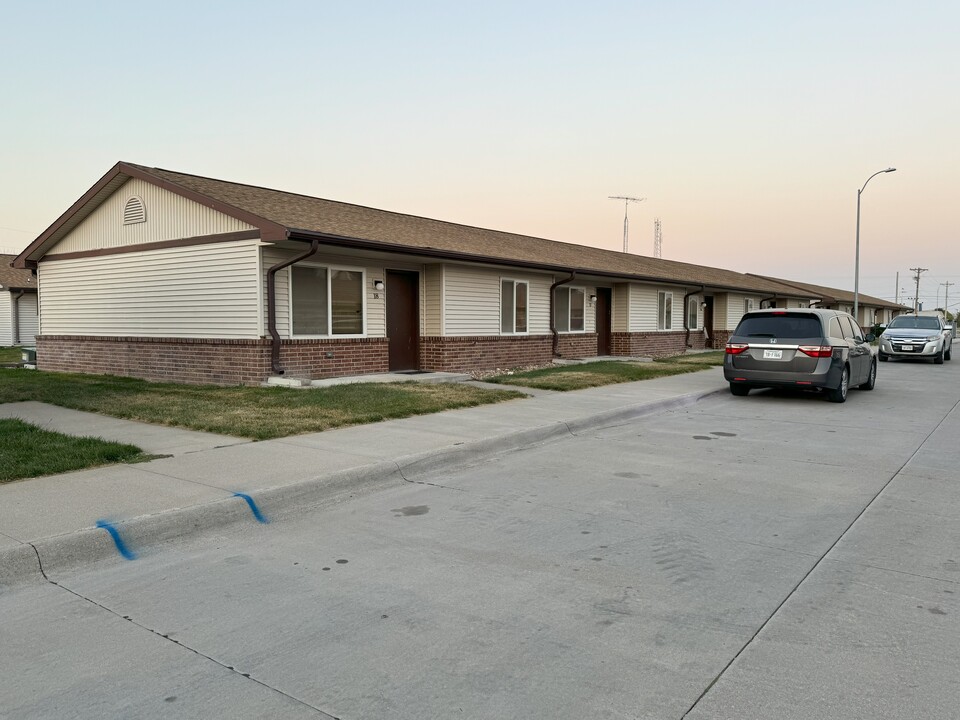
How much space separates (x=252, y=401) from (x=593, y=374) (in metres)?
8.38

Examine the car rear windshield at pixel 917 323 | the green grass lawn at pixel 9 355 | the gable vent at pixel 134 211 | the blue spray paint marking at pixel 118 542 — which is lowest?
the blue spray paint marking at pixel 118 542

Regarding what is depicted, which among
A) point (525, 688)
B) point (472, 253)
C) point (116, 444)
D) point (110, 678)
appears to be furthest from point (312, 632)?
point (472, 253)

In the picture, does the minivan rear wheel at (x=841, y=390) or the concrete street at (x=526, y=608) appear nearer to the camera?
the concrete street at (x=526, y=608)

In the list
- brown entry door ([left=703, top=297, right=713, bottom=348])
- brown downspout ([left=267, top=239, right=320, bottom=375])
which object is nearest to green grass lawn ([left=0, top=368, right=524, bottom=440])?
brown downspout ([left=267, top=239, right=320, bottom=375])

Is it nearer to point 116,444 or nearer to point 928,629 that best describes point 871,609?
point 928,629

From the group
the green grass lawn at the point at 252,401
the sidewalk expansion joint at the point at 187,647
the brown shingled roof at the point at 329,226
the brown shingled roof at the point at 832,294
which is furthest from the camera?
the brown shingled roof at the point at 832,294

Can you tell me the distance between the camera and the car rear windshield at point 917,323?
25.4m

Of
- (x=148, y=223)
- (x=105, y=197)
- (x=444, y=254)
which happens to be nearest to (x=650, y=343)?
(x=444, y=254)

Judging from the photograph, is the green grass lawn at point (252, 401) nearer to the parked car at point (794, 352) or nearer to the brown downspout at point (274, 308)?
the brown downspout at point (274, 308)

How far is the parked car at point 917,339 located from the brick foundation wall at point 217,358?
1837 centimetres

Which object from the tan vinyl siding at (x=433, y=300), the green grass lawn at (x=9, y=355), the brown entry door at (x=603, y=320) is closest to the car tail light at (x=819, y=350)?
the tan vinyl siding at (x=433, y=300)

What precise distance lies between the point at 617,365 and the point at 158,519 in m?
15.9

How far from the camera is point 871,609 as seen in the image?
4027 millimetres

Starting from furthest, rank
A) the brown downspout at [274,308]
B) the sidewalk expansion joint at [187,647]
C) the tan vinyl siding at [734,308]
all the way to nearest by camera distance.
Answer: the tan vinyl siding at [734,308] → the brown downspout at [274,308] → the sidewalk expansion joint at [187,647]
